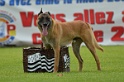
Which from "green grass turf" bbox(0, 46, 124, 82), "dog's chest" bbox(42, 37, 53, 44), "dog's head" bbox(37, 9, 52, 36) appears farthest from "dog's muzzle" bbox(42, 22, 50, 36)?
"green grass turf" bbox(0, 46, 124, 82)

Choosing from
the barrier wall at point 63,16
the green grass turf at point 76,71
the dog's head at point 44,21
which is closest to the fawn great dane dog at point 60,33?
the dog's head at point 44,21

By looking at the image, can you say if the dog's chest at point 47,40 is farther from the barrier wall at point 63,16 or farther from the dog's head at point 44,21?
the barrier wall at point 63,16

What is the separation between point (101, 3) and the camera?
22141 mm

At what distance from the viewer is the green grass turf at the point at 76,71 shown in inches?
409

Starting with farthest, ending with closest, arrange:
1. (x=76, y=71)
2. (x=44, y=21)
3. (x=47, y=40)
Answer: (x=76, y=71) → (x=47, y=40) → (x=44, y=21)

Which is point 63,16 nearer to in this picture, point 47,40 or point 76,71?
point 76,71

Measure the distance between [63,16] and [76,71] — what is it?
9.68m

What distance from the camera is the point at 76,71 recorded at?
12.7m

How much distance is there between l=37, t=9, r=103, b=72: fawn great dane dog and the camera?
11922 millimetres

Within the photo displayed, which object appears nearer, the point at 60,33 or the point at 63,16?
the point at 60,33

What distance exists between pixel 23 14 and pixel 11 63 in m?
7.47

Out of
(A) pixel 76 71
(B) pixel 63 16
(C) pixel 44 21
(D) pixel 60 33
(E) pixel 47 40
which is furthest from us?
(B) pixel 63 16

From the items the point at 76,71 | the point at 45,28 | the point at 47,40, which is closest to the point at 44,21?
the point at 45,28

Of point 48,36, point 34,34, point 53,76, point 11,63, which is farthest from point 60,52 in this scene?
point 34,34
